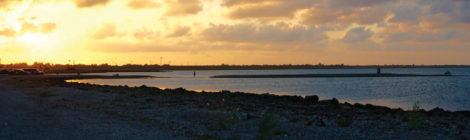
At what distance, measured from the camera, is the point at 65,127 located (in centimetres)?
1642

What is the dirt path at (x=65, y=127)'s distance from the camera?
14.5 meters

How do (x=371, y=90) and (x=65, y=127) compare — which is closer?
(x=65, y=127)

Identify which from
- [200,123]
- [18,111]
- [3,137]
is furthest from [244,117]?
[18,111]

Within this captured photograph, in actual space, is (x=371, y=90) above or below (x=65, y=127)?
below

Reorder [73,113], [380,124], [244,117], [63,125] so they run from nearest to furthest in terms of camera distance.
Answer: [63,125]
[380,124]
[244,117]
[73,113]

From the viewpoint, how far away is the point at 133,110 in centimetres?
2373

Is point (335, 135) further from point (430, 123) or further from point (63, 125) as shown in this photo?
point (63, 125)

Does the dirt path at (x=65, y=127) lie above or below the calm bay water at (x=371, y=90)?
above

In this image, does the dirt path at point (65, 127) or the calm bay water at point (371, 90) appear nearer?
the dirt path at point (65, 127)

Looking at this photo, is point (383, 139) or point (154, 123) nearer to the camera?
point (383, 139)

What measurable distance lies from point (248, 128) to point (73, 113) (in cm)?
996

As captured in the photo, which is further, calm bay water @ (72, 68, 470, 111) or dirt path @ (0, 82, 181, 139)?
calm bay water @ (72, 68, 470, 111)

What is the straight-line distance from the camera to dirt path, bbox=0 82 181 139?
14523 mm

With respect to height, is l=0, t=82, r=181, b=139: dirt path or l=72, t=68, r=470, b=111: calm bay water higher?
l=0, t=82, r=181, b=139: dirt path
